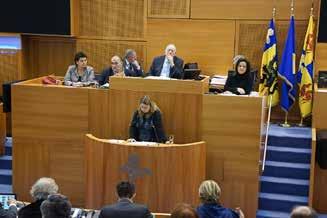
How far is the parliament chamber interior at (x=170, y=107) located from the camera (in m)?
6.30

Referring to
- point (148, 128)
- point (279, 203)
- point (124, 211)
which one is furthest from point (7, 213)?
point (279, 203)

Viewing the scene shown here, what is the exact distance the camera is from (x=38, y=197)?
4129 mm

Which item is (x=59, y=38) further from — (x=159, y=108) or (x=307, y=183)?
(x=307, y=183)

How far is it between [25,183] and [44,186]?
11.0 ft

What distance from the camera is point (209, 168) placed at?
21.9 feet

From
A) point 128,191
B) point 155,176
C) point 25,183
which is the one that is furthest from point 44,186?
point 25,183

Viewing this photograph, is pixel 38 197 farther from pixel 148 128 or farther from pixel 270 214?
pixel 270 214

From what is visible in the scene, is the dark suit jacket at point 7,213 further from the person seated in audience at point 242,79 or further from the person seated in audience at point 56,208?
the person seated in audience at point 242,79

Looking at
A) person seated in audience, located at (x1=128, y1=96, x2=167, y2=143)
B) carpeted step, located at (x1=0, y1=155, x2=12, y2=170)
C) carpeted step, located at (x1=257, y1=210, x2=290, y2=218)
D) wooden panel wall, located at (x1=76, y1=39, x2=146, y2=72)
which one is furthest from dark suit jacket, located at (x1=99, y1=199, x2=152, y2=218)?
wooden panel wall, located at (x1=76, y1=39, x2=146, y2=72)

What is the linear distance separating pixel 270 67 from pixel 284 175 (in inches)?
75.2

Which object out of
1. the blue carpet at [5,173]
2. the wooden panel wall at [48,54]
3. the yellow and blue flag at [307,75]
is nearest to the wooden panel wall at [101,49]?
the wooden panel wall at [48,54]

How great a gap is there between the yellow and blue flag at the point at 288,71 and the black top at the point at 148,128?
8.54ft

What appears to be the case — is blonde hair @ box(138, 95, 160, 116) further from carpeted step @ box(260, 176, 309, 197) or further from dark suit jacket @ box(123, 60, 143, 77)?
carpeted step @ box(260, 176, 309, 197)

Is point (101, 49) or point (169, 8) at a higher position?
point (169, 8)
